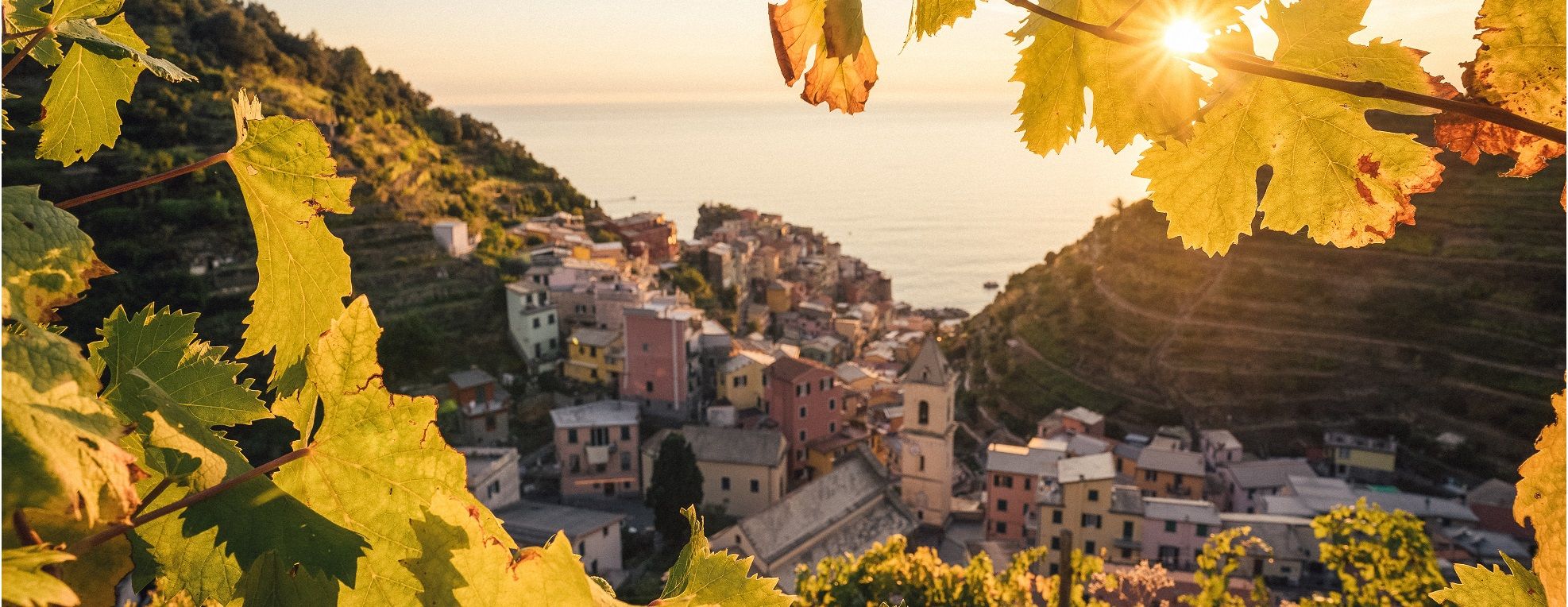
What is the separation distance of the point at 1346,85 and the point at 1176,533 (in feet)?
59.4

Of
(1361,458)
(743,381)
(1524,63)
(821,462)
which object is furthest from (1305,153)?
(1361,458)

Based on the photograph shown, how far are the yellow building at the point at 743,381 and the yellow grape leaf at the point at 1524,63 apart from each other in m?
A: 20.5

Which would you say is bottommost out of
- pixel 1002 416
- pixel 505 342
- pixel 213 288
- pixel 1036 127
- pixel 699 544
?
pixel 1002 416

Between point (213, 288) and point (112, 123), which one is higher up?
point (112, 123)

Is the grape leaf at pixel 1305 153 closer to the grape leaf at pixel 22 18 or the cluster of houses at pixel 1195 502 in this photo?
the grape leaf at pixel 22 18

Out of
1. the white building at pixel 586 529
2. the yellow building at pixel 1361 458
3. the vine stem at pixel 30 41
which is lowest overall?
the yellow building at pixel 1361 458

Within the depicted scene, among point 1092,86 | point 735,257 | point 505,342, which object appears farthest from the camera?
point 735,257

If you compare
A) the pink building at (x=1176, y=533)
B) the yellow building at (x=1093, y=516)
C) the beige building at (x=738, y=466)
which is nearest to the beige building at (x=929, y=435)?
the yellow building at (x=1093, y=516)

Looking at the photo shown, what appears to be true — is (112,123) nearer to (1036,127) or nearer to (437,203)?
(1036,127)

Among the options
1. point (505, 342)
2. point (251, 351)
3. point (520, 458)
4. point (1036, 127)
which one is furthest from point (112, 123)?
point (505, 342)

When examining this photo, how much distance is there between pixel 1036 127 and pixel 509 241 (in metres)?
29.0

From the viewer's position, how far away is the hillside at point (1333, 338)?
23.5 meters

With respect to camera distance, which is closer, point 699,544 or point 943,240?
point 699,544

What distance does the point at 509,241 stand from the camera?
2852cm
